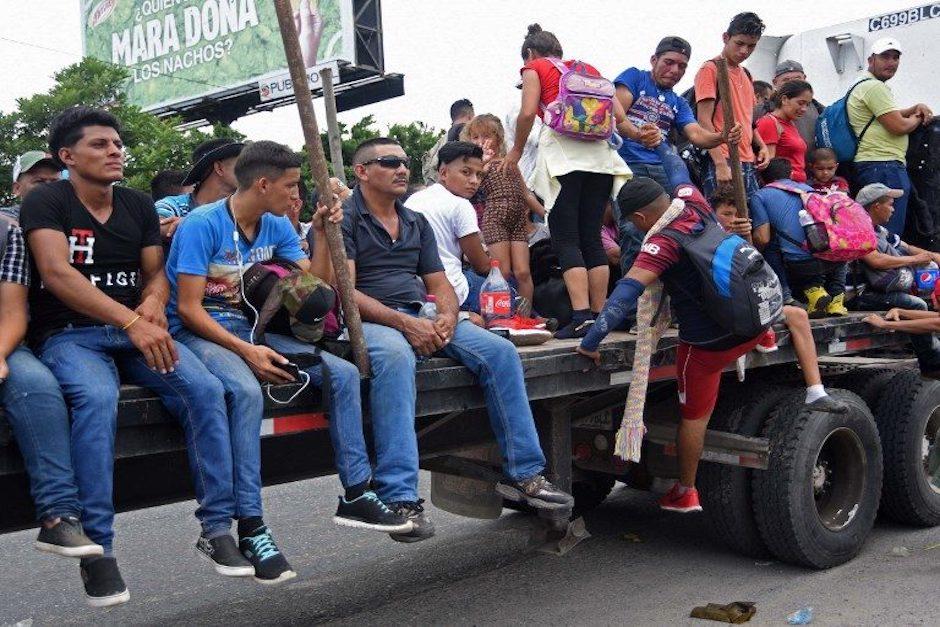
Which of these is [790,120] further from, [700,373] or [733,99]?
[700,373]

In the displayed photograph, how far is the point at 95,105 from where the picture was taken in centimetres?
1605

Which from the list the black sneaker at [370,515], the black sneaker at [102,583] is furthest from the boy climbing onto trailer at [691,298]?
the black sneaker at [102,583]

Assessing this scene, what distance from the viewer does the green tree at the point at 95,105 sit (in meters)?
16.0

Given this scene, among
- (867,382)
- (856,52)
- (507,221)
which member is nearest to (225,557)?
(507,221)

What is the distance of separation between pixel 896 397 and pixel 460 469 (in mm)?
2783

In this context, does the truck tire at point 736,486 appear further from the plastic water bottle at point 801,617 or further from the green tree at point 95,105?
the green tree at point 95,105

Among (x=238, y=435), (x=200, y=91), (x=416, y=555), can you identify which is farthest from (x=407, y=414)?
(x=200, y=91)

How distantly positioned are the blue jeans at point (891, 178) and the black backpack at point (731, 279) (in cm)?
344

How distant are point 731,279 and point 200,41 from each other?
87.6 feet

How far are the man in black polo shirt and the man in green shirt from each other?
426 cm

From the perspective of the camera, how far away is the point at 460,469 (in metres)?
4.84

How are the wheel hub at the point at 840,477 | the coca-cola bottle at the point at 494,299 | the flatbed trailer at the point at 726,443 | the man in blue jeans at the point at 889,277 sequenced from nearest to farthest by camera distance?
1. the flatbed trailer at the point at 726,443
2. the coca-cola bottle at the point at 494,299
3. the wheel hub at the point at 840,477
4. the man in blue jeans at the point at 889,277

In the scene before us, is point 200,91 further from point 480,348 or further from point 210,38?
point 480,348

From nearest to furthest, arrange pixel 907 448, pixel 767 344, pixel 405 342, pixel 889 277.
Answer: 1. pixel 405 342
2. pixel 767 344
3. pixel 907 448
4. pixel 889 277
